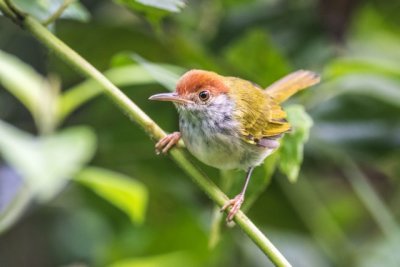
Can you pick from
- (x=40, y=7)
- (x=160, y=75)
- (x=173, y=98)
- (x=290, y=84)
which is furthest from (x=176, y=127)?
(x=40, y=7)

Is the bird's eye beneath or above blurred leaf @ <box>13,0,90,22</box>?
beneath

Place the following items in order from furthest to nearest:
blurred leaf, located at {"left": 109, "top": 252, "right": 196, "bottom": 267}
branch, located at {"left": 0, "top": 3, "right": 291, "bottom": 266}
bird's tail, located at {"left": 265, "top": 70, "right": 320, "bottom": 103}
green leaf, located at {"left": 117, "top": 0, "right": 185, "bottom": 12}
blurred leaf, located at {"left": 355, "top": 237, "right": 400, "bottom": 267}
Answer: blurred leaf, located at {"left": 355, "top": 237, "right": 400, "bottom": 267} < blurred leaf, located at {"left": 109, "top": 252, "right": 196, "bottom": 267} < bird's tail, located at {"left": 265, "top": 70, "right": 320, "bottom": 103} < green leaf, located at {"left": 117, "top": 0, "right": 185, "bottom": 12} < branch, located at {"left": 0, "top": 3, "right": 291, "bottom": 266}

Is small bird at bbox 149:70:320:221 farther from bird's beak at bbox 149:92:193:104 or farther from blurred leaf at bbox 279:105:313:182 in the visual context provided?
blurred leaf at bbox 279:105:313:182

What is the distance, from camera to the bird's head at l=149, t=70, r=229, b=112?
7.70ft

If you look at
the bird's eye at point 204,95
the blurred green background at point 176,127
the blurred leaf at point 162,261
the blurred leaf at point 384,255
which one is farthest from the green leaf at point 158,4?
the blurred leaf at point 384,255

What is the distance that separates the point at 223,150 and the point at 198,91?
205 millimetres

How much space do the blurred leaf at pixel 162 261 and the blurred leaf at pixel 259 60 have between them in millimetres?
779

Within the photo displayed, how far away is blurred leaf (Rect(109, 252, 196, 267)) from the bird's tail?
78 cm

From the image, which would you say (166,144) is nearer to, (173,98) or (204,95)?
(173,98)

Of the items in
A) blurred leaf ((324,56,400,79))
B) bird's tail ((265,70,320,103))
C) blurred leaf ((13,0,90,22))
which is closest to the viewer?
blurred leaf ((13,0,90,22))

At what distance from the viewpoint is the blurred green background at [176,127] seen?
120 inches

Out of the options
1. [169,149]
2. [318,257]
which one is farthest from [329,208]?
[169,149]

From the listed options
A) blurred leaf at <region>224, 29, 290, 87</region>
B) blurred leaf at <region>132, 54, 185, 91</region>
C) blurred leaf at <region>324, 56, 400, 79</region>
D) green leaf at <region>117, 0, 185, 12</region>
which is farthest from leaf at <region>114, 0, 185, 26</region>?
blurred leaf at <region>224, 29, 290, 87</region>

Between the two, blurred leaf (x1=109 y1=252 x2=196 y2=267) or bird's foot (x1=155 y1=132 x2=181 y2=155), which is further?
blurred leaf (x1=109 y1=252 x2=196 y2=267)
